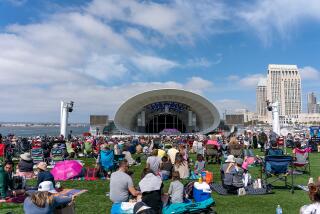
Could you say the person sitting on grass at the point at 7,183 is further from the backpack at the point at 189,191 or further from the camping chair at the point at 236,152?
the camping chair at the point at 236,152

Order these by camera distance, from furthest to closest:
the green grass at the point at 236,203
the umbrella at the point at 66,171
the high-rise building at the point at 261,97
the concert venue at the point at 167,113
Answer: the high-rise building at the point at 261,97
the concert venue at the point at 167,113
the umbrella at the point at 66,171
the green grass at the point at 236,203

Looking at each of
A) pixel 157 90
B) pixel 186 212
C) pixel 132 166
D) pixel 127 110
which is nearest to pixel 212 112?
pixel 157 90

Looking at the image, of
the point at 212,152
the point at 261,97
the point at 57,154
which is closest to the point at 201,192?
the point at 212,152

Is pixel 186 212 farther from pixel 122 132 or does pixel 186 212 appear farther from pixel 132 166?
pixel 122 132

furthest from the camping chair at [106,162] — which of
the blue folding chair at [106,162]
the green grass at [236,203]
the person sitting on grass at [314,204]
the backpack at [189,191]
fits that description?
the person sitting on grass at [314,204]

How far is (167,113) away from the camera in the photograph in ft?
192

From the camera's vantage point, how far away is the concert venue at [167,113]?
5119 cm

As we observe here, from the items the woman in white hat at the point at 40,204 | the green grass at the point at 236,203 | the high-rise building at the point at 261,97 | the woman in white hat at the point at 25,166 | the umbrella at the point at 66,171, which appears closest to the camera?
the woman in white hat at the point at 40,204

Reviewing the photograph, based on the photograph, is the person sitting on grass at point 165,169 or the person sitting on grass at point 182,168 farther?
the person sitting on grass at point 182,168

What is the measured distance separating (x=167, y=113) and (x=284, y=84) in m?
112

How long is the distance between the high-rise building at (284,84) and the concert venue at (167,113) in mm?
107845

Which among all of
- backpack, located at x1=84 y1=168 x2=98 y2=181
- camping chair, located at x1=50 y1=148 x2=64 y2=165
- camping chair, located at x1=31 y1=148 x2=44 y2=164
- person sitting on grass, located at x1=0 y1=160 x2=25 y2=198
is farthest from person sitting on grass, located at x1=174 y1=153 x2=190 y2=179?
camping chair, located at x1=50 y1=148 x2=64 y2=165

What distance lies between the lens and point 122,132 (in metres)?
51.3

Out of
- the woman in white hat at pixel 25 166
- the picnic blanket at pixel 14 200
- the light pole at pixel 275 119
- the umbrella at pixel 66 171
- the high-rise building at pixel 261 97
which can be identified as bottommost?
the picnic blanket at pixel 14 200
